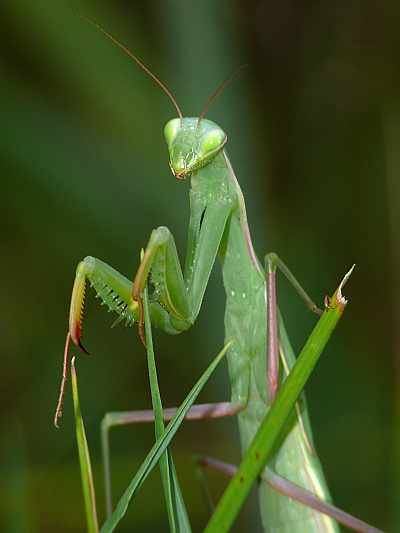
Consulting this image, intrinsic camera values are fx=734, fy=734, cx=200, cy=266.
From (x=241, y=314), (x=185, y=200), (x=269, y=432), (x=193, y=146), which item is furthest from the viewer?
(x=185, y=200)

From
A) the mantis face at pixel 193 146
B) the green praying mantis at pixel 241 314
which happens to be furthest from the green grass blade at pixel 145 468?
the mantis face at pixel 193 146

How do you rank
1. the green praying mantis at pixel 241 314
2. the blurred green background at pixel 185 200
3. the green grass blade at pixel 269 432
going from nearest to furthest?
the green grass blade at pixel 269 432
the green praying mantis at pixel 241 314
the blurred green background at pixel 185 200

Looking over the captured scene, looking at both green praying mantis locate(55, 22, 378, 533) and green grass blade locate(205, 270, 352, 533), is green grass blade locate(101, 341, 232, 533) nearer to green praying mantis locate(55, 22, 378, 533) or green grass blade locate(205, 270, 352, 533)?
green grass blade locate(205, 270, 352, 533)

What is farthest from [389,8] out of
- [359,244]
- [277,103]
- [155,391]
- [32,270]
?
[155,391]

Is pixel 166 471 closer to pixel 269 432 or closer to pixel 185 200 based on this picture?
pixel 269 432

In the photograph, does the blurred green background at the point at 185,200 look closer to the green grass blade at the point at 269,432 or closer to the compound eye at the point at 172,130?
the compound eye at the point at 172,130

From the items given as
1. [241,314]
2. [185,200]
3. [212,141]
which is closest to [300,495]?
[241,314]
